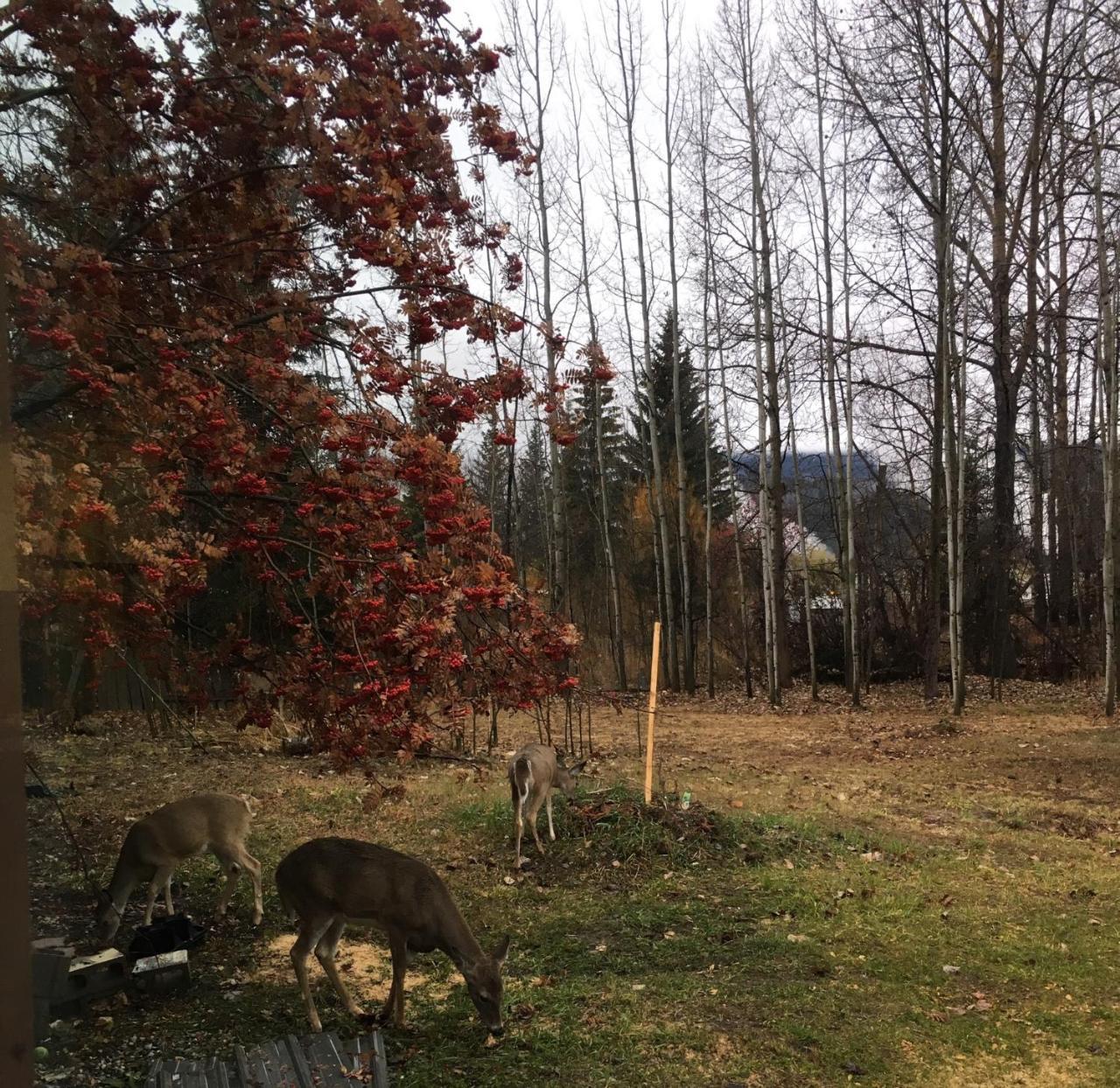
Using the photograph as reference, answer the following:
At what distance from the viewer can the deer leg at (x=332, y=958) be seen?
12.9 ft

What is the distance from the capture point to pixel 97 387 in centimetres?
282

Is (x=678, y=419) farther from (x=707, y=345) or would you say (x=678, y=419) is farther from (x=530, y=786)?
(x=530, y=786)

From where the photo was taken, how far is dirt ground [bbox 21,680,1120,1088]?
141 inches

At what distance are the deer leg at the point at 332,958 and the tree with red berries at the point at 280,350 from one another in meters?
1.02

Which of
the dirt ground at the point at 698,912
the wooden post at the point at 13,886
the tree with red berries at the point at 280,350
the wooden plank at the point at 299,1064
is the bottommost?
the dirt ground at the point at 698,912

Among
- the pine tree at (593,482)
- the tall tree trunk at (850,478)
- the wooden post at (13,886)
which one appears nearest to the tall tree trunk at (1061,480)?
the tall tree trunk at (850,478)

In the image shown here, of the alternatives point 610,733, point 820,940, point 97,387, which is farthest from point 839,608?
point 97,387

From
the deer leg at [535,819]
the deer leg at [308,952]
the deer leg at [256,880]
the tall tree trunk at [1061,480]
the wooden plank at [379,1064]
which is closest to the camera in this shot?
the wooden plank at [379,1064]

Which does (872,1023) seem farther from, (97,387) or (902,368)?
(902,368)

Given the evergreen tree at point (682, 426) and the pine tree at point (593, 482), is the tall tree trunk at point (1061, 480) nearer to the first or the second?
the evergreen tree at point (682, 426)

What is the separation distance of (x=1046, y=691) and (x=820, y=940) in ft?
45.9

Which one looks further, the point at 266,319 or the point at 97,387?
the point at 266,319

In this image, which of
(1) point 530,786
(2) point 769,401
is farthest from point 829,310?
(1) point 530,786

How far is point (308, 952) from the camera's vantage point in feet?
12.8
